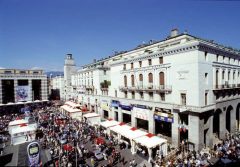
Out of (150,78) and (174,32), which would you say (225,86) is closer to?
(150,78)

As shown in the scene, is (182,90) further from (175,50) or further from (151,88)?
(175,50)

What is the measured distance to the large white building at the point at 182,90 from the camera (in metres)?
24.6

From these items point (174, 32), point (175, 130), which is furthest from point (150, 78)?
point (174, 32)

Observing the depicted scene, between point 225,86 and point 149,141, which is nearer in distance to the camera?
point 149,141

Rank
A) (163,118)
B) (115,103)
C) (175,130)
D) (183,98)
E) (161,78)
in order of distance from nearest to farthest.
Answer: (183,98) < (175,130) < (163,118) < (161,78) < (115,103)

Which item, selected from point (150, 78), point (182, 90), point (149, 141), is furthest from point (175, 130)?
point (150, 78)

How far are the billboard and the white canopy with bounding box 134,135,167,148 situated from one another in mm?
56658

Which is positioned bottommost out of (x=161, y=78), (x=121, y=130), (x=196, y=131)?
(x=121, y=130)

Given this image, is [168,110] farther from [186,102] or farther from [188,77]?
[188,77]

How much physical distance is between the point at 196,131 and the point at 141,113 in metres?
11.8

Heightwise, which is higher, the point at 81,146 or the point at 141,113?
the point at 141,113

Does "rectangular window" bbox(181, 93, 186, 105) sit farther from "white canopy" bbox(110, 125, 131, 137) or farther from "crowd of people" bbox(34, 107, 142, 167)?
"crowd of people" bbox(34, 107, 142, 167)

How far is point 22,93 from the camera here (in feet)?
212

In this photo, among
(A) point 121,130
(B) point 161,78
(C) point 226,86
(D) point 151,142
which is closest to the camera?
(D) point 151,142
